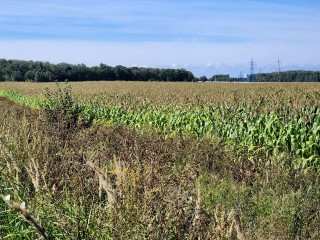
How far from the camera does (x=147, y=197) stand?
386 centimetres

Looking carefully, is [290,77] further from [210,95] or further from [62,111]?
[62,111]

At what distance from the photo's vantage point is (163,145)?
11562mm

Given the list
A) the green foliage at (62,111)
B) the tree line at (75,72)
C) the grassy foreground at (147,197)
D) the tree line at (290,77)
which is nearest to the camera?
the grassy foreground at (147,197)

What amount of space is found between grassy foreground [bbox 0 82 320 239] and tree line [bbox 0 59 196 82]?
10029 cm

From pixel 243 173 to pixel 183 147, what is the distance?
2513 mm

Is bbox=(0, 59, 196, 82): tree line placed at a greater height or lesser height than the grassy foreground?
greater

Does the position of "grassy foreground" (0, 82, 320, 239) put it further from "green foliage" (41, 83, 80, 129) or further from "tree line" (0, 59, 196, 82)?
"tree line" (0, 59, 196, 82)

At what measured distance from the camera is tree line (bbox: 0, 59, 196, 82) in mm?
107750

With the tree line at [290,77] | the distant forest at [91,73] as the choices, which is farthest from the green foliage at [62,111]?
the tree line at [290,77]

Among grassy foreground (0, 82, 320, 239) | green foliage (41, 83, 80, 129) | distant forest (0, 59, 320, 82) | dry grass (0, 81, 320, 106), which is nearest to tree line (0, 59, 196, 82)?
distant forest (0, 59, 320, 82)

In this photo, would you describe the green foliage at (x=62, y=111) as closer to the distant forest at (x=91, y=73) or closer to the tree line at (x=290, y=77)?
the distant forest at (x=91, y=73)

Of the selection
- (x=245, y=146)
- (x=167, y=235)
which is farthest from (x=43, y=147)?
(x=245, y=146)

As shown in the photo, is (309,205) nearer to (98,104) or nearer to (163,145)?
(163,145)

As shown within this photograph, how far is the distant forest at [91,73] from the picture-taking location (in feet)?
356
